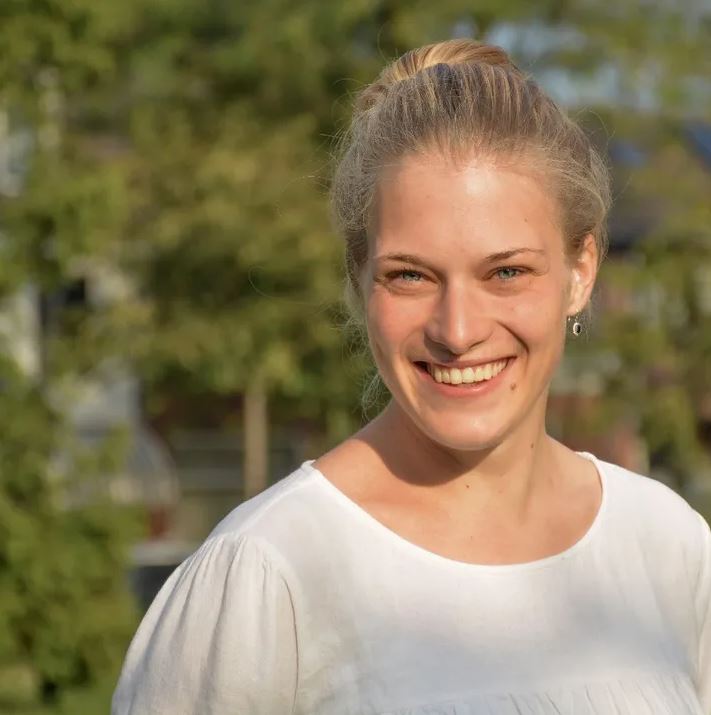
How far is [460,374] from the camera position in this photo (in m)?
2.59

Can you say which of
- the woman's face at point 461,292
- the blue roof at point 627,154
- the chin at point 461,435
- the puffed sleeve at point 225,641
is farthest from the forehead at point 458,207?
the blue roof at point 627,154

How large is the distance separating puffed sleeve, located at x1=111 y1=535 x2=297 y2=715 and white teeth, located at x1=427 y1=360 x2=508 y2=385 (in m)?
0.39

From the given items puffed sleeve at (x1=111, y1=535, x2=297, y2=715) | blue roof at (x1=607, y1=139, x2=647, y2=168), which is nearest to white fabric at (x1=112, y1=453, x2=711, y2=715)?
puffed sleeve at (x1=111, y1=535, x2=297, y2=715)

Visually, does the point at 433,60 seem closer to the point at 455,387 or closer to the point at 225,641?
the point at 455,387

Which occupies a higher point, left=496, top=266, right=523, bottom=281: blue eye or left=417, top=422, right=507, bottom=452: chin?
left=496, top=266, right=523, bottom=281: blue eye

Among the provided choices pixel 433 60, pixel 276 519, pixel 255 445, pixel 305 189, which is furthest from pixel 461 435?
pixel 255 445

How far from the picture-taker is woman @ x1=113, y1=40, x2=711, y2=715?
2.49 m

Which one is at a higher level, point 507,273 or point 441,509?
point 507,273

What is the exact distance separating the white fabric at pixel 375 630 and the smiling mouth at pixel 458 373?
240mm

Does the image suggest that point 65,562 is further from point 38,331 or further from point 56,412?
point 38,331

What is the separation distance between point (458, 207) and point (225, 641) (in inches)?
29.2

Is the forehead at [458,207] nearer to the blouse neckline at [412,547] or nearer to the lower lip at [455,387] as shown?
the lower lip at [455,387]

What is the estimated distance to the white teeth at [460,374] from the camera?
8.48 ft

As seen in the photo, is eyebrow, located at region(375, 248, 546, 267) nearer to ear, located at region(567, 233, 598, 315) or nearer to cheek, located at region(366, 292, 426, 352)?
cheek, located at region(366, 292, 426, 352)
